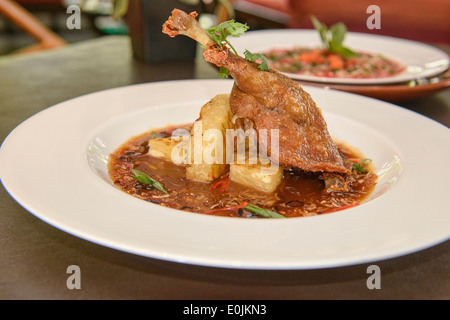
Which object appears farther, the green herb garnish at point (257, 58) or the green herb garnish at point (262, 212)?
the green herb garnish at point (257, 58)

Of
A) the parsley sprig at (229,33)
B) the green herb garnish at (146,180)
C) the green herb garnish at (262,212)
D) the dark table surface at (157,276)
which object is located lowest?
the dark table surface at (157,276)

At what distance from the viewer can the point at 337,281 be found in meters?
1.23

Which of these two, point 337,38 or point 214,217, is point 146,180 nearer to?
→ point 214,217

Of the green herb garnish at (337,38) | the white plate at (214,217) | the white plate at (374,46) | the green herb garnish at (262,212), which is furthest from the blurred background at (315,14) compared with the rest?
A: the green herb garnish at (262,212)

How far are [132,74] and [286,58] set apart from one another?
1.14 m

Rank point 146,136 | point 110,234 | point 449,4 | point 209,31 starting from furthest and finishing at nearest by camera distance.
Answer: point 449,4, point 146,136, point 209,31, point 110,234

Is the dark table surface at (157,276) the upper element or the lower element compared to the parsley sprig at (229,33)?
lower

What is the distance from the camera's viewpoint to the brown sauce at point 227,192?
5.15ft

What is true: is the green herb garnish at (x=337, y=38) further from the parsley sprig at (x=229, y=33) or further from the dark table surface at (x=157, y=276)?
the dark table surface at (x=157, y=276)

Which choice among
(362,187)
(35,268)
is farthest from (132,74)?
(35,268)

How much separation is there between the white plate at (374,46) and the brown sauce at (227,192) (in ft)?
4.67

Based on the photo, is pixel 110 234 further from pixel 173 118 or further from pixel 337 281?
pixel 173 118

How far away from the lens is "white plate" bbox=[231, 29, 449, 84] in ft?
10.7

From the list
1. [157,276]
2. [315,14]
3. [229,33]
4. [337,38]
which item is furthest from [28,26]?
[157,276]
